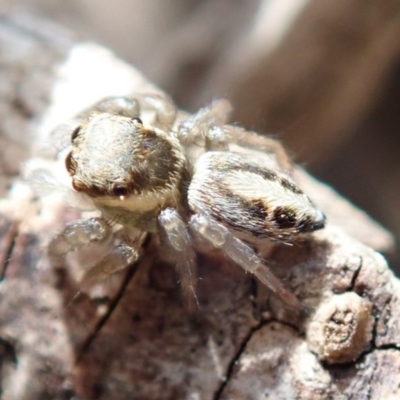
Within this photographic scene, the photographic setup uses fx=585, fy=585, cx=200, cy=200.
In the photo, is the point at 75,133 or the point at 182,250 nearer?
the point at 182,250

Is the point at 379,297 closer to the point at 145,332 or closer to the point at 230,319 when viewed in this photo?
the point at 230,319

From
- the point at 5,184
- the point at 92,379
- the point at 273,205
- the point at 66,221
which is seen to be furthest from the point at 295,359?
the point at 5,184

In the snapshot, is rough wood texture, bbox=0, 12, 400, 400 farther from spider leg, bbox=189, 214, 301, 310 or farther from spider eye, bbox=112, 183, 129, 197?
spider eye, bbox=112, 183, 129, 197

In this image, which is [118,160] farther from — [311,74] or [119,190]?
[311,74]

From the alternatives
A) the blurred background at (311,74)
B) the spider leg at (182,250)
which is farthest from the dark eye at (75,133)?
the blurred background at (311,74)

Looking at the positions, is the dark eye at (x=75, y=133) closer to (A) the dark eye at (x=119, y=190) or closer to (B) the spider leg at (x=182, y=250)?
(A) the dark eye at (x=119, y=190)

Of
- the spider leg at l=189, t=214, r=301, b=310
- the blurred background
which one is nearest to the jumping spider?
the spider leg at l=189, t=214, r=301, b=310

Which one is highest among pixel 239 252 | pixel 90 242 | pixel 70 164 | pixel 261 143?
pixel 261 143

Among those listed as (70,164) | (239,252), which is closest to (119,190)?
(70,164)
